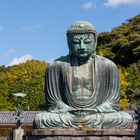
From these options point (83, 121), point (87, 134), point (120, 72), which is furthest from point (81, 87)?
point (120, 72)

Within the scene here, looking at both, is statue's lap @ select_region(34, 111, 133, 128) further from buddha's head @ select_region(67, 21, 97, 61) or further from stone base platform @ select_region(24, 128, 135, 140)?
buddha's head @ select_region(67, 21, 97, 61)

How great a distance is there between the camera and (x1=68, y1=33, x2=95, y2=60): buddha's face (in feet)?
57.3

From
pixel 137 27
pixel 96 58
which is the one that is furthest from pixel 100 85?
pixel 137 27

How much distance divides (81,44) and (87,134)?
10.7 feet

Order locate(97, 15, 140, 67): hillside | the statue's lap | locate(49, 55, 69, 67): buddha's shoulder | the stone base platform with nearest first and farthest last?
the stone base platform < the statue's lap < locate(49, 55, 69, 67): buddha's shoulder < locate(97, 15, 140, 67): hillside

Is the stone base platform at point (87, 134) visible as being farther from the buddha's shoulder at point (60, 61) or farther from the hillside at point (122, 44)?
the hillside at point (122, 44)

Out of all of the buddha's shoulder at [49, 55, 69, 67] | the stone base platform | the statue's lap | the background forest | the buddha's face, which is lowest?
the stone base platform

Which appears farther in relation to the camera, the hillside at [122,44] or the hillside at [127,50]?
the hillside at [122,44]

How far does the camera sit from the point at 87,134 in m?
15.3

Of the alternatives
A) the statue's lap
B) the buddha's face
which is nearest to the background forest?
the buddha's face

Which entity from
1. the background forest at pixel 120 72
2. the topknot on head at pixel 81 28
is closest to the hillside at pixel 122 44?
the background forest at pixel 120 72

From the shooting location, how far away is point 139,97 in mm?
45969

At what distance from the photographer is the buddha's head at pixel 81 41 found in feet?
57.3

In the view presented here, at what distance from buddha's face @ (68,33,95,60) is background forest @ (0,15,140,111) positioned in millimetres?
26531
